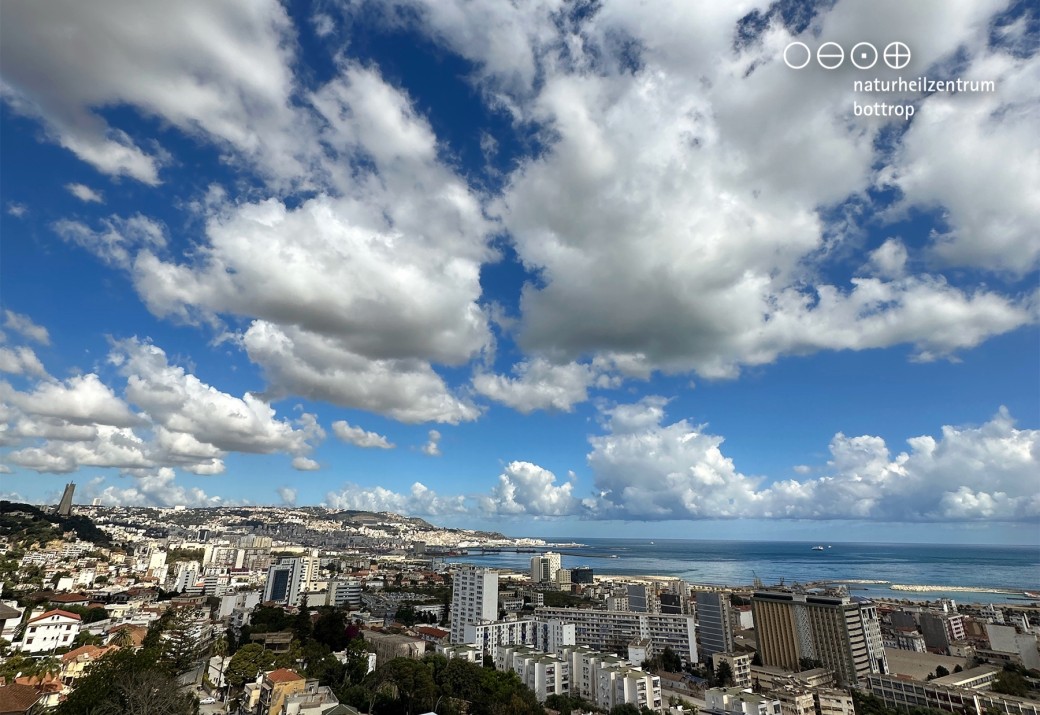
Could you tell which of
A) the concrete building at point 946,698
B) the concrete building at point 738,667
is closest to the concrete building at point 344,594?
the concrete building at point 738,667

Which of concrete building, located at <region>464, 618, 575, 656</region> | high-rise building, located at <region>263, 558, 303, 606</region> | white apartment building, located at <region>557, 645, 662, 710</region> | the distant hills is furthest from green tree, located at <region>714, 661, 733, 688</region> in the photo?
the distant hills

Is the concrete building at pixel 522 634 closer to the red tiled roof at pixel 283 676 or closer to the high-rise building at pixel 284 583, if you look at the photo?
the red tiled roof at pixel 283 676

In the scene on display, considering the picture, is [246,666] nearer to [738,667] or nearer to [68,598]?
[68,598]

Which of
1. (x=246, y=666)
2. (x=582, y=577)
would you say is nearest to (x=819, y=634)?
(x=246, y=666)

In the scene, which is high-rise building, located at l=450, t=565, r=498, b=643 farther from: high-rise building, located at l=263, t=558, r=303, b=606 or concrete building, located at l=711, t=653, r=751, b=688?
high-rise building, located at l=263, t=558, r=303, b=606

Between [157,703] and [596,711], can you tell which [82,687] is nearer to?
[157,703]

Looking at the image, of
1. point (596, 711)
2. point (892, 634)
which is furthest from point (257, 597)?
point (892, 634)
